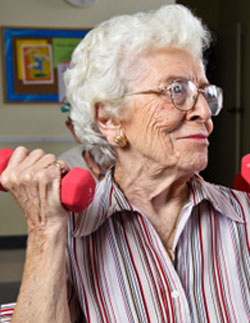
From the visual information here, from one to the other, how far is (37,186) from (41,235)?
12 centimetres

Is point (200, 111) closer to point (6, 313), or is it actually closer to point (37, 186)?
point (37, 186)

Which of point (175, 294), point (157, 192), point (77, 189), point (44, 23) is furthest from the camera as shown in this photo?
point (44, 23)

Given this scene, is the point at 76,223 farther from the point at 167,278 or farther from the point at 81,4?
the point at 81,4

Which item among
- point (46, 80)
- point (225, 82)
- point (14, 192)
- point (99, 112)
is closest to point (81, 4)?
point (46, 80)

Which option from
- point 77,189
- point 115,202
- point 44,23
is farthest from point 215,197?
point 44,23

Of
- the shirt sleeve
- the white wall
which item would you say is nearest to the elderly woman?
the shirt sleeve

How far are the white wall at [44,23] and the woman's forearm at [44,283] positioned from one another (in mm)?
2847

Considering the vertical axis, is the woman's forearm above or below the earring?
below

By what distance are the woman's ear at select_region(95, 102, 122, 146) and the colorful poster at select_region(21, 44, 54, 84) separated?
2684mm

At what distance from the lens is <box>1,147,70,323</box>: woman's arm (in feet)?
2.92

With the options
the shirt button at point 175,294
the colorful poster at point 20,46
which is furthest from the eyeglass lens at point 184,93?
the colorful poster at point 20,46

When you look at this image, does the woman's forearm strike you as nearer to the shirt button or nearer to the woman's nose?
the shirt button

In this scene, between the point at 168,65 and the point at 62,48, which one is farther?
the point at 62,48

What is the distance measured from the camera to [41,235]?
3.06 ft
